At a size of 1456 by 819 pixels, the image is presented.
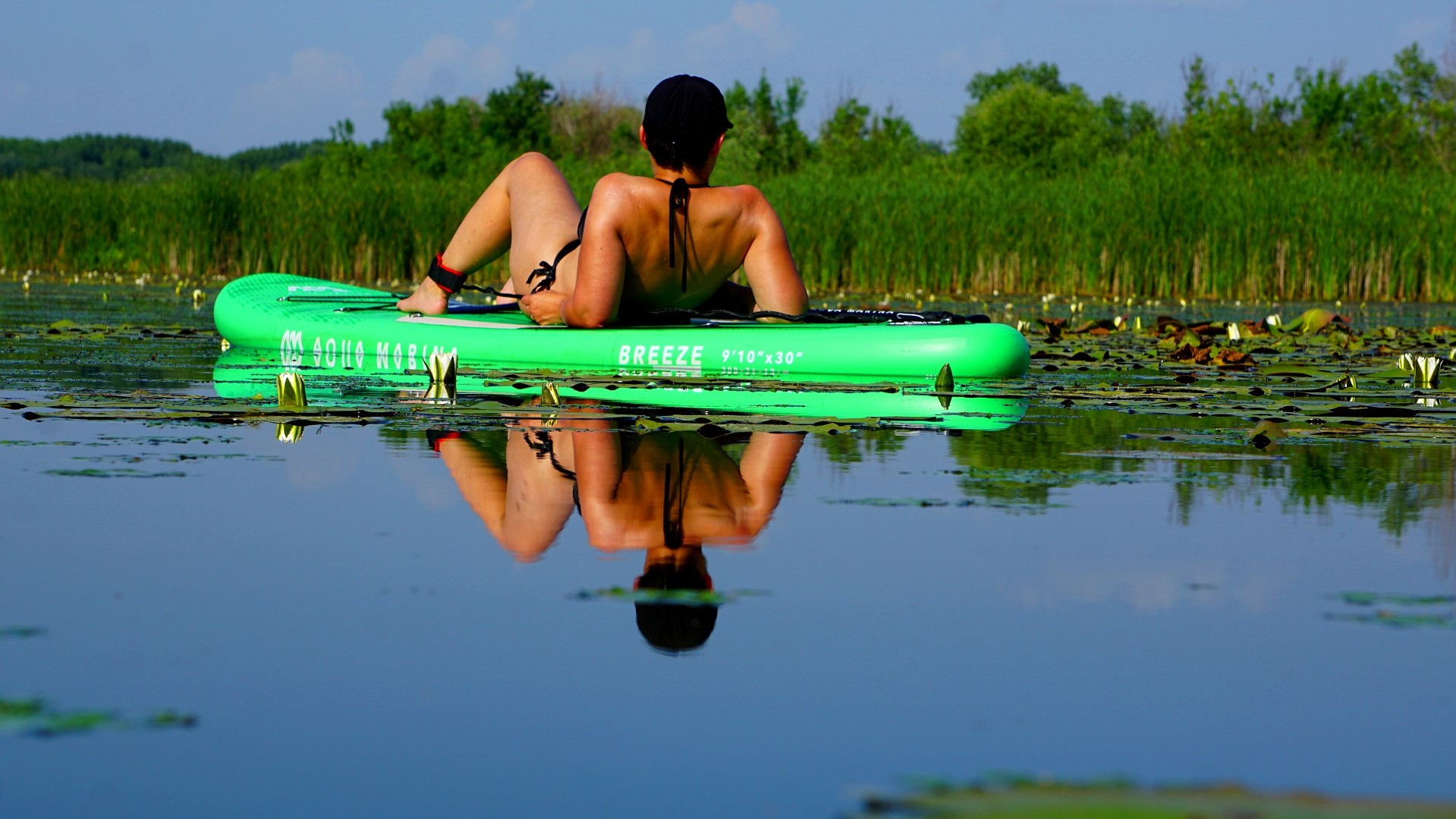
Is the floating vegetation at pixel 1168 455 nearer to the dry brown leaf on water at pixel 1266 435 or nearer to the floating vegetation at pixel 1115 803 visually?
the dry brown leaf on water at pixel 1266 435

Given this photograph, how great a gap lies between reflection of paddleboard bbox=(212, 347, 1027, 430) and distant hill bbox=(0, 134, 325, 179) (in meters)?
97.3

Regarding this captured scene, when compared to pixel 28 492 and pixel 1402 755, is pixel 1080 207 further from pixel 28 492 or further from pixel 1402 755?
pixel 1402 755

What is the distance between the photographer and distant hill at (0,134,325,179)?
10325cm

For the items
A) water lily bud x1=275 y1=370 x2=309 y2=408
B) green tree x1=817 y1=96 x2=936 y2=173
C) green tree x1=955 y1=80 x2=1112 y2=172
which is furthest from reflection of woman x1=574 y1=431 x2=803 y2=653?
green tree x1=955 y1=80 x2=1112 y2=172

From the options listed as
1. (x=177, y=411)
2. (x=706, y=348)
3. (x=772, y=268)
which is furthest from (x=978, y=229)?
(x=177, y=411)

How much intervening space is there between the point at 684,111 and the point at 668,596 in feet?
13.3

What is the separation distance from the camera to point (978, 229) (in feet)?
58.0

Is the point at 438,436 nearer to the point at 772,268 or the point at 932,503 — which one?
the point at 932,503

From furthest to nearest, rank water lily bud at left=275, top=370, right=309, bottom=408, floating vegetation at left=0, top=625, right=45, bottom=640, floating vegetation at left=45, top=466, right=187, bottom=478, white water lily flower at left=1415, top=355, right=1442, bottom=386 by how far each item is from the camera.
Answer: white water lily flower at left=1415, top=355, right=1442, bottom=386 < water lily bud at left=275, top=370, right=309, bottom=408 < floating vegetation at left=45, top=466, right=187, bottom=478 < floating vegetation at left=0, top=625, right=45, bottom=640

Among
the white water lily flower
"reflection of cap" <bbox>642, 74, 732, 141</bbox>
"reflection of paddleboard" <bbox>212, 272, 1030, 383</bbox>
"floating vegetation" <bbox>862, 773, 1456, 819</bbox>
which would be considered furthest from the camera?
"reflection of paddleboard" <bbox>212, 272, 1030, 383</bbox>

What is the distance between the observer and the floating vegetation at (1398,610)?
7.70ft

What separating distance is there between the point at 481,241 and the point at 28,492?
14.0 feet

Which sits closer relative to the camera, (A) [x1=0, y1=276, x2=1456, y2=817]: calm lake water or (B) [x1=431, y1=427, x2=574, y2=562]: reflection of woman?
(A) [x1=0, y1=276, x2=1456, y2=817]: calm lake water

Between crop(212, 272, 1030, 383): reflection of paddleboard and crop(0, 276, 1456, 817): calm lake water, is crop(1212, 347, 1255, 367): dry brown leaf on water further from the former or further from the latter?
crop(0, 276, 1456, 817): calm lake water
